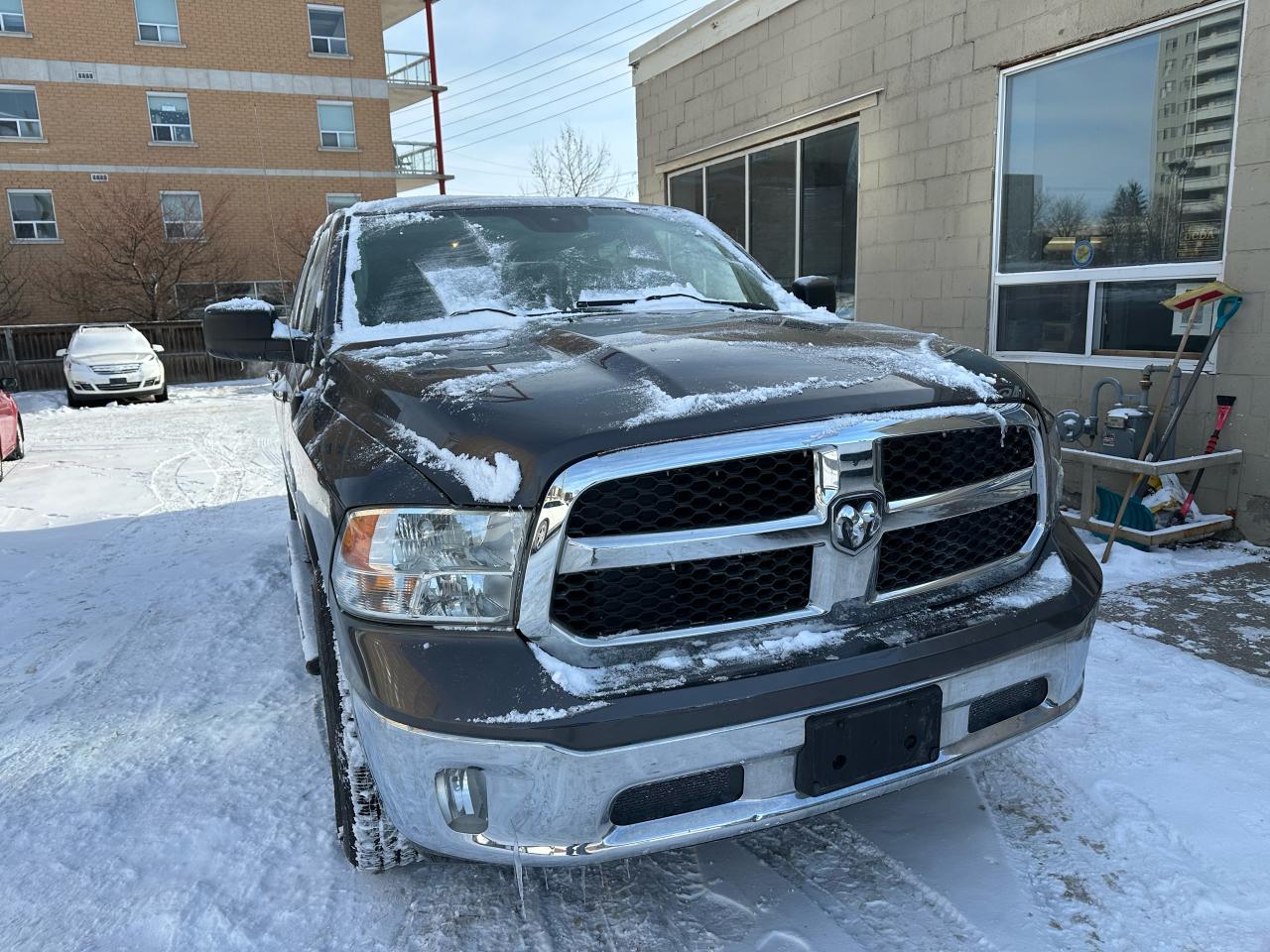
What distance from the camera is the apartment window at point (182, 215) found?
24.3m

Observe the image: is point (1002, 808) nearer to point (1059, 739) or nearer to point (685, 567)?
point (1059, 739)

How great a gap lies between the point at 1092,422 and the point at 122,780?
207 inches

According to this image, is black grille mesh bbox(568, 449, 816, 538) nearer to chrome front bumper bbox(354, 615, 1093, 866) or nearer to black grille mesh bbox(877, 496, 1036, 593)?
black grille mesh bbox(877, 496, 1036, 593)

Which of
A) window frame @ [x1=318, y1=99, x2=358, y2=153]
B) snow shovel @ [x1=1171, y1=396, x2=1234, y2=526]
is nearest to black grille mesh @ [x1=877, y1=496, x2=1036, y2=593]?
snow shovel @ [x1=1171, y1=396, x2=1234, y2=526]

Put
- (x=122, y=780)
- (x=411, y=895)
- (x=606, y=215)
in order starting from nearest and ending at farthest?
(x=411, y=895) → (x=122, y=780) → (x=606, y=215)

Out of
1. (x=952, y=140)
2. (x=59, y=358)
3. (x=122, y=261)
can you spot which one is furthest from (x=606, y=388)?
(x=122, y=261)

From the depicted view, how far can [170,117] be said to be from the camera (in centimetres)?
2466

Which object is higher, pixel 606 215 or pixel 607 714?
pixel 606 215

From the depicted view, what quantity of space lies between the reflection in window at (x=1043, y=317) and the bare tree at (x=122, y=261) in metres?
23.5

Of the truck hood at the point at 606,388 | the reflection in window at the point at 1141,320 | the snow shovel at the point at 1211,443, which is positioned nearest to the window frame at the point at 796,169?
the reflection in window at the point at 1141,320

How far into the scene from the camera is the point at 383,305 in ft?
9.72

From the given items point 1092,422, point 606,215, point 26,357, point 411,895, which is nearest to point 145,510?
point 606,215

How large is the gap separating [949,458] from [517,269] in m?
1.79

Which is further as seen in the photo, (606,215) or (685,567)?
(606,215)
